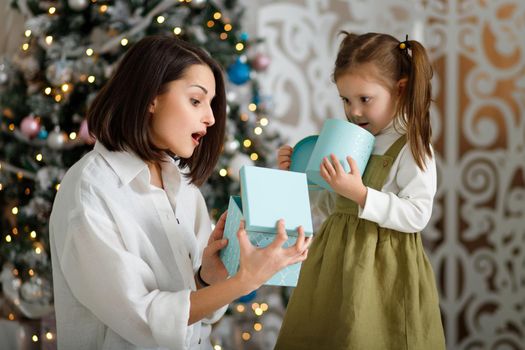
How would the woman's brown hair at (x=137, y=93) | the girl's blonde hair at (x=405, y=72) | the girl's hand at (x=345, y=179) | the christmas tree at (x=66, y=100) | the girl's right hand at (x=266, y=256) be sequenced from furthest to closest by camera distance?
1. the christmas tree at (x=66, y=100)
2. the girl's blonde hair at (x=405, y=72)
3. the girl's hand at (x=345, y=179)
4. the woman's brown hair at (x=137, y=93)
5. the girl's right hand at (x=266, y=256)

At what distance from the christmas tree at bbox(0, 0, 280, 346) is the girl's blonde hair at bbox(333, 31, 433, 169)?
1.18 meters

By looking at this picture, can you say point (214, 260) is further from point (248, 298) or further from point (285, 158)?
point (248, 298)

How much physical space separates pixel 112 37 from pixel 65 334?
6.77 feet

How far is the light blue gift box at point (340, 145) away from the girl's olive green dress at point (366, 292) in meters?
0.10

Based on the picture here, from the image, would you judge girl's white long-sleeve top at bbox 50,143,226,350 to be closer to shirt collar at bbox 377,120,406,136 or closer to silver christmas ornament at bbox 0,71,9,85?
shirt collar at bbox 377,120,406,136

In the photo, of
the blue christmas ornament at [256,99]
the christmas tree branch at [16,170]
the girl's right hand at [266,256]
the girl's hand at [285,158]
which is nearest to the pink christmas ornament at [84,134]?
the christmas tree branch at [16,170]

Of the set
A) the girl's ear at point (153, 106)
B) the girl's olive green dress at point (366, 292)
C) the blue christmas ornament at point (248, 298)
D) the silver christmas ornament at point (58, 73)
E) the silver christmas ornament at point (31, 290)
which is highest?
the girl's ear at point (153, 106)

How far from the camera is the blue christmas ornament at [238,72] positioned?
321 cm

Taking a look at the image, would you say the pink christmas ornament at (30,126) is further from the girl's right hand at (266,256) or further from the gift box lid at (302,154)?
the girl's right hand at (266,256)

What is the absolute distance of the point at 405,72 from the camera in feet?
6.66

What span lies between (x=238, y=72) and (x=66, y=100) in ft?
2.57

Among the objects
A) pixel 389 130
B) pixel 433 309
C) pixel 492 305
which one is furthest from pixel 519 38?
pixel 433 309

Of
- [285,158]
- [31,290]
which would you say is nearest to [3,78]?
[31,290]

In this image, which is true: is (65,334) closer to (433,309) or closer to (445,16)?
(433,309)
